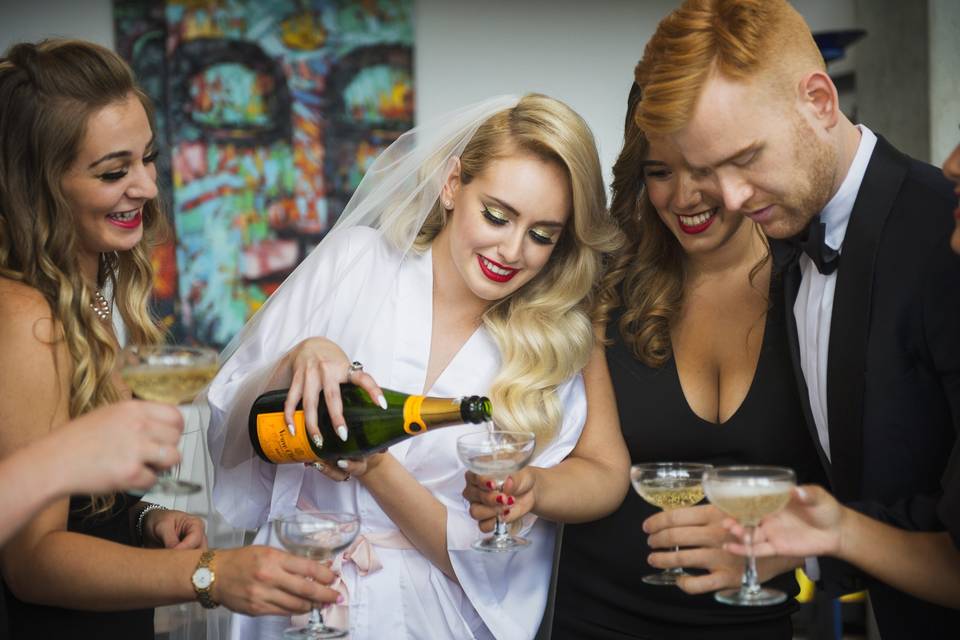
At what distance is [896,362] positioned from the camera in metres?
2.00

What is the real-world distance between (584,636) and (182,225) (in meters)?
3.49

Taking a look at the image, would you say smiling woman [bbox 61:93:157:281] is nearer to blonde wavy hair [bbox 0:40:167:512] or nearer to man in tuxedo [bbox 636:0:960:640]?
blonde wavy hair [bbox 0:40:167:512]

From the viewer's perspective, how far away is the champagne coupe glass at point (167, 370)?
1799mm

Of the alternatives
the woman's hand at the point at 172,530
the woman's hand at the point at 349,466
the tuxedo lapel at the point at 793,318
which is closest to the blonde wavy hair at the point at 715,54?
the tuxedo lapel at the point at 793,318

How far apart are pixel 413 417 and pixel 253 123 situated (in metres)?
3.58

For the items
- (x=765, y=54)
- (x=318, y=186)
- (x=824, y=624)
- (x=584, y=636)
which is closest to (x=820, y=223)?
(x=765, y=54)

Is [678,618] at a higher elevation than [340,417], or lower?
lower

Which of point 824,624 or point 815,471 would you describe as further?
point 824,624

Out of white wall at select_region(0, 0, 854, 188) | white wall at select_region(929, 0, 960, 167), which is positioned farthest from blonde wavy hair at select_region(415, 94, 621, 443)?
white wall at select_region(0, 0, 854, 188)

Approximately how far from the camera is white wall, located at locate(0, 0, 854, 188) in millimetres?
5777

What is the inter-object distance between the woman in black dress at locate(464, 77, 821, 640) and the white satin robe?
0.16 meters

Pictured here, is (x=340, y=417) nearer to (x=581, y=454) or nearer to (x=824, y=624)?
(x=581, y=454)

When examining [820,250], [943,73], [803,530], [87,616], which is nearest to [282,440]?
[87,616]

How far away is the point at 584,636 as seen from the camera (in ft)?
8.70
